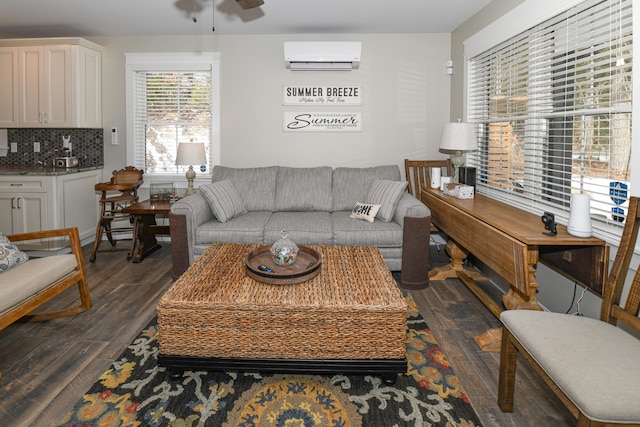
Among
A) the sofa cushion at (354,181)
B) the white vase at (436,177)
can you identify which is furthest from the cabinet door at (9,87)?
the white vase at (436,177)

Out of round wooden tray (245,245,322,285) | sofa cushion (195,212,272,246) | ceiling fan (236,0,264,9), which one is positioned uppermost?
ceiling fan (236,0,264,9)

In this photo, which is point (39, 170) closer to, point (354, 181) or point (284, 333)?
point (354, 181)

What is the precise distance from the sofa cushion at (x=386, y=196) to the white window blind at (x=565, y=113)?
2.68ft

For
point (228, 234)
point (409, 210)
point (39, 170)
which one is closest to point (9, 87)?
point (39, 170)

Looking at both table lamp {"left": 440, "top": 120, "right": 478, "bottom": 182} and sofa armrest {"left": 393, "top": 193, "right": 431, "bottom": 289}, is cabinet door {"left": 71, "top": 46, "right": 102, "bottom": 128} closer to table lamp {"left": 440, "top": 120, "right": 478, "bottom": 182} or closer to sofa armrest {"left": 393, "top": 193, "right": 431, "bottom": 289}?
sofa armrest {"left": 393, "top": 193, "right": 431, "bottom": 289}

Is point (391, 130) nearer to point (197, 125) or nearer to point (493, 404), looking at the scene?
point (197, 125)

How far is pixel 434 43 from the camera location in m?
4.57

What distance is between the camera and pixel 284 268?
7.93 feet

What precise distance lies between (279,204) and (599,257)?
109 inches

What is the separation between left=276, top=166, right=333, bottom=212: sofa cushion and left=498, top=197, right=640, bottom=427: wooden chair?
8.39ft

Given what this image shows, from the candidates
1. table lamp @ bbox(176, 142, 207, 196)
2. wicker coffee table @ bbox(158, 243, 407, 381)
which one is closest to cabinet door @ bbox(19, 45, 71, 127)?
table lamp @ bbox(176, 142, 207, 196)

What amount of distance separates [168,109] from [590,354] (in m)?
4.57

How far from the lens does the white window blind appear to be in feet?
7.18

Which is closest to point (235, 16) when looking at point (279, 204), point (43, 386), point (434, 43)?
point (279, 204)
